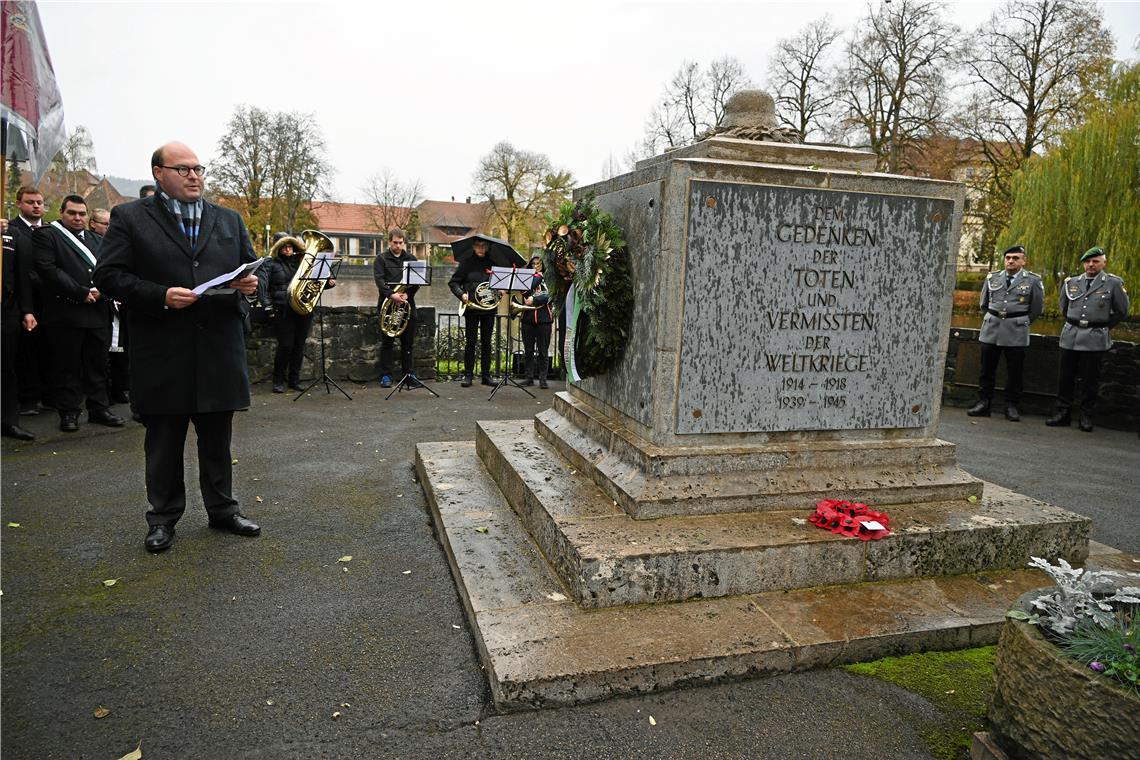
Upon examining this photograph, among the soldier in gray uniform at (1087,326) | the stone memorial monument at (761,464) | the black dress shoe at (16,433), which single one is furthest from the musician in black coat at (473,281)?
the soldier in gray uniform at (1087,326)

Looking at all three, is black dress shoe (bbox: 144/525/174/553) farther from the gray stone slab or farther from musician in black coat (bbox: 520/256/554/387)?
musician in black coat (bbox: 520/256/554/387)

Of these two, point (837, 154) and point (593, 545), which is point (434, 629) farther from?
point (837, 154)

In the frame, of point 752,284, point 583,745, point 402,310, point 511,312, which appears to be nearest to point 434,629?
point 583,745

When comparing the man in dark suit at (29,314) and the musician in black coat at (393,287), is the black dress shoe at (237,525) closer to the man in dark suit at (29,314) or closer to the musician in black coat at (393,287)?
the man in dark suit at (29,314)

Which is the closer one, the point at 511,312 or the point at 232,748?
the point at 232,748

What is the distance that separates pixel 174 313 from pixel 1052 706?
4.19 metres

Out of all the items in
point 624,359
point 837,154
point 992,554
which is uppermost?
point 837,154

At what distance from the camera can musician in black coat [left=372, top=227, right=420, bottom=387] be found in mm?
9852

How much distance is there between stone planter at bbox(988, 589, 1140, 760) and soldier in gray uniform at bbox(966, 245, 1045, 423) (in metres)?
7.83

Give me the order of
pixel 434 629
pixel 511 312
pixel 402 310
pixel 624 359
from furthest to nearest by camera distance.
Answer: pixel 511 312 < pixel 402 310 < pixel 624 359 < pixel 434 629

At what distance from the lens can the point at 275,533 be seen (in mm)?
4453

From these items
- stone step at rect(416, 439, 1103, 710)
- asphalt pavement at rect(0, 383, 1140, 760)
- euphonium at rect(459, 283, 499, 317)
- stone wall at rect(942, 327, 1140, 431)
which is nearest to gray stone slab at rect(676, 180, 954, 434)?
stone step at rect(416, 439, 1103, 710)

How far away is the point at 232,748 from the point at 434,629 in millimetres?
1001

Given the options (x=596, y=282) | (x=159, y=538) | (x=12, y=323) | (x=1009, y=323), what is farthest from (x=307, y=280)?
(x=1009, y=323)
